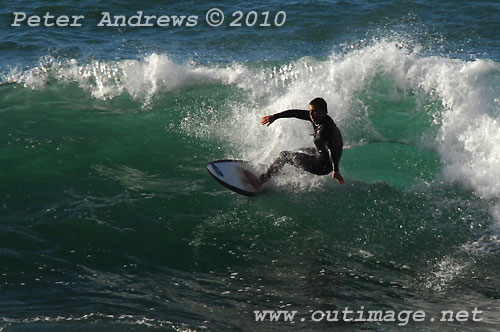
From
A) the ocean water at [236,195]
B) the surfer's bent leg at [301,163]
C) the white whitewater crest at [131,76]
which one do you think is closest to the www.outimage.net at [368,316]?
the ocean water at [236,195]

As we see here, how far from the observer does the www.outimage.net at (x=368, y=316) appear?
19.3 ft

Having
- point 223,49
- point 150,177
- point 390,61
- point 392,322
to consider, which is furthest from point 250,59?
point 392,322

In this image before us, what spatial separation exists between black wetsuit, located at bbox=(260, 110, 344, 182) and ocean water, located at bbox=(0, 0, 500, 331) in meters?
0.26

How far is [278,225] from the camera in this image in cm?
785

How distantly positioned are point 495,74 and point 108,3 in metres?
11.1

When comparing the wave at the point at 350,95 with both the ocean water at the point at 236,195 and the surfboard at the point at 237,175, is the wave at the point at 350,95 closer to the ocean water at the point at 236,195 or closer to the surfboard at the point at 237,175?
the ocean water at the point at 236,195

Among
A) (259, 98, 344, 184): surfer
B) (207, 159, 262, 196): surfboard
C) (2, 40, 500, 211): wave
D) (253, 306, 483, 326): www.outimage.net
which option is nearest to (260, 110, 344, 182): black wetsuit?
(259, 98, 344, 184): surfer

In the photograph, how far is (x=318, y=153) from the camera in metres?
8.25

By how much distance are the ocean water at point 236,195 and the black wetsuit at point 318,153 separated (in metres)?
0.26

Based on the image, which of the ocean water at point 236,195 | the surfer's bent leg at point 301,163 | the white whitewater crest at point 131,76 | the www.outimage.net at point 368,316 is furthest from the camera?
the white whitewater crest at point 131,76

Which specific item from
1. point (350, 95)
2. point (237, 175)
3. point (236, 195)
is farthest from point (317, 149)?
→ point (350, 95)

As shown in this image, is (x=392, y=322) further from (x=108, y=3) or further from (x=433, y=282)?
(x=108, y=3)

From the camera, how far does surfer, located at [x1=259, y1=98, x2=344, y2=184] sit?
7832 mm

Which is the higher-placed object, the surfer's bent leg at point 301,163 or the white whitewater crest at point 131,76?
the white whitewater crest at point 131,76
